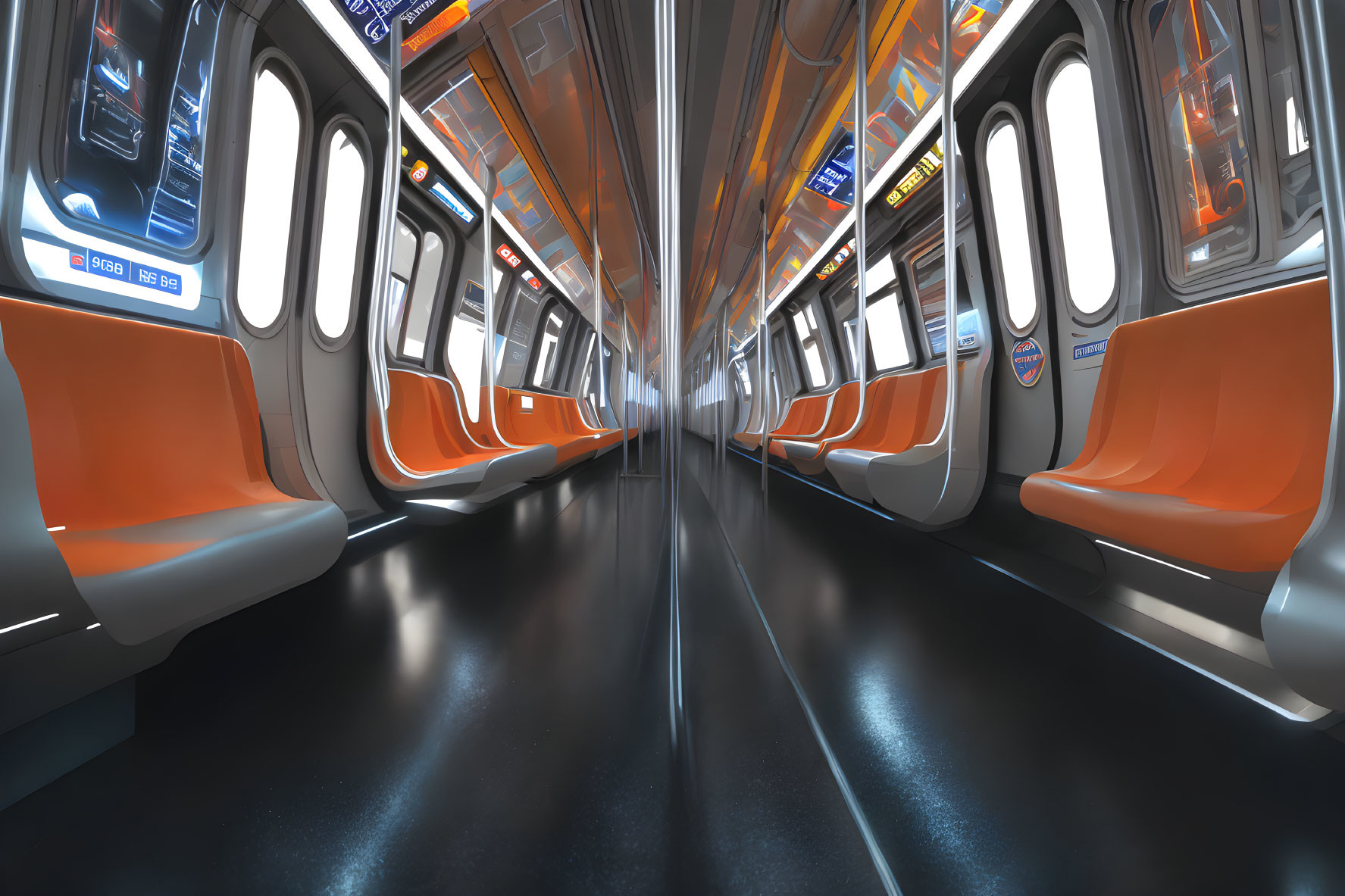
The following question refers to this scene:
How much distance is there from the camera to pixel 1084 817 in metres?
0.70

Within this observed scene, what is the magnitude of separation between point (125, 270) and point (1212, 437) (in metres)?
3.32

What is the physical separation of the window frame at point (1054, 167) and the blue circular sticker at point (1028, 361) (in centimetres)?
22

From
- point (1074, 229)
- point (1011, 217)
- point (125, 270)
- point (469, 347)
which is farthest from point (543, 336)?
point (1074, 229)

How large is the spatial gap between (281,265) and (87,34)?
34.2 inches

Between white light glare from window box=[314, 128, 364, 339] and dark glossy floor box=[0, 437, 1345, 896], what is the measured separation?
1649 mm

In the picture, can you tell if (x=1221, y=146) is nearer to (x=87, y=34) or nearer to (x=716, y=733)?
(x=716, y=733)

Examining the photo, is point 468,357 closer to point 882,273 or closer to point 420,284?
point 420,284

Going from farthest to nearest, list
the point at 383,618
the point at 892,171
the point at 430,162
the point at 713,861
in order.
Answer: the point at 892,171 < the point at 430,162 < the point at 383,618 < the point at 713,861

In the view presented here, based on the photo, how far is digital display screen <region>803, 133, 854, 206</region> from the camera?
345 cm

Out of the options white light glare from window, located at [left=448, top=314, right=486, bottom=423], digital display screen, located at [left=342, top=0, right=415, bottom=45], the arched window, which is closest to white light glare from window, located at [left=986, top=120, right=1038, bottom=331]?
the arched window

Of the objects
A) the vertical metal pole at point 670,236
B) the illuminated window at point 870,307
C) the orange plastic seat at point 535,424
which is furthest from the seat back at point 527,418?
the illuminated window at point 870,307

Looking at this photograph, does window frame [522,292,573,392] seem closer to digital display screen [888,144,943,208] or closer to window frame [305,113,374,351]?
window frame [305,113,374,351]

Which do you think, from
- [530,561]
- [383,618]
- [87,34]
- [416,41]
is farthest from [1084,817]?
[416,41]

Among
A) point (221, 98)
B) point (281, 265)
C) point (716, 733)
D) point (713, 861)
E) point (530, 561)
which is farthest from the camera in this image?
point (281, 265)
